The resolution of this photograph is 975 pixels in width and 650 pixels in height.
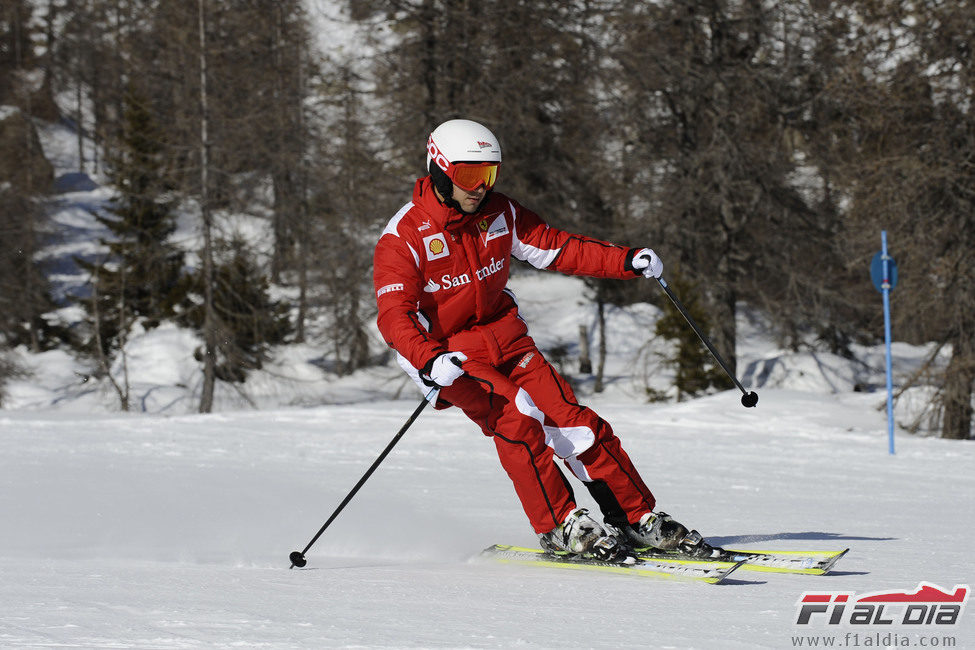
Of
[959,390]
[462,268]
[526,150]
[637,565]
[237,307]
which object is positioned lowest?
[959,390]

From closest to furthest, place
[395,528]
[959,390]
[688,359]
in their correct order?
[395,528], [959,390], [688,359]

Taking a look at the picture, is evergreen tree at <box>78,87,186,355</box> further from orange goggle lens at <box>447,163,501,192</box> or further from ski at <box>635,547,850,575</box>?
ski at <box>635,547,850,575</box>

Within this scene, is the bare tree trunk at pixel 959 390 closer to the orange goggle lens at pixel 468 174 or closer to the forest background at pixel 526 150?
the forest background at pixel 526 150

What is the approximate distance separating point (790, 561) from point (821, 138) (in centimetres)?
1755

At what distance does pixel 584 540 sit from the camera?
4070 mm

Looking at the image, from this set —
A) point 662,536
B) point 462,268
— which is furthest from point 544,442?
point 462,268

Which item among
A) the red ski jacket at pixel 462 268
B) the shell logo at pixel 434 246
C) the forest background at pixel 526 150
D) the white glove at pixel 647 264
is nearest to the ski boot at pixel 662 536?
the red ski jacket at pixel 462 268

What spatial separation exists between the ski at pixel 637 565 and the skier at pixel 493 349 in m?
0.04

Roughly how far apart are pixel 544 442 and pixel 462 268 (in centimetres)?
81

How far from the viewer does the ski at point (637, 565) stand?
145 inches

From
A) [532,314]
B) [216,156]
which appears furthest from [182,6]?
[532,314]

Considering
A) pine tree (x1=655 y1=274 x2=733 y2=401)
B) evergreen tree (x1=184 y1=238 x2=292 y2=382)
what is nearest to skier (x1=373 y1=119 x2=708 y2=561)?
evergreen tree (x1=184 y1=238 x2=292 y2=382)

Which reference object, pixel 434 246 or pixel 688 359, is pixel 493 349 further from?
pixel 688 359

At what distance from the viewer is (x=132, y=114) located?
2464 centimetres
